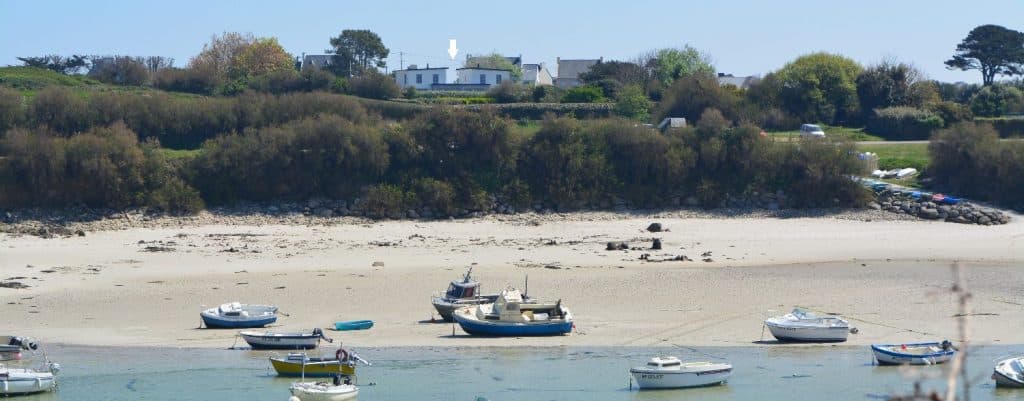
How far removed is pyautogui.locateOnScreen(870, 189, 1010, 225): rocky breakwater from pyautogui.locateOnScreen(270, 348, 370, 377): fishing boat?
23056 mm

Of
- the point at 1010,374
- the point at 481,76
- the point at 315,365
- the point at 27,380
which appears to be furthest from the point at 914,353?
the point at 481,76

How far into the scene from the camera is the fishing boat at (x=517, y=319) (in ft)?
74.2

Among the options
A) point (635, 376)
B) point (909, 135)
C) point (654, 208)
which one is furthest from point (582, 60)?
point (635, 376)

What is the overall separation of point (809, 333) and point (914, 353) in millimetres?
2492

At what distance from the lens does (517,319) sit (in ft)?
74.6

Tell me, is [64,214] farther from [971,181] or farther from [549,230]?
[971,181]

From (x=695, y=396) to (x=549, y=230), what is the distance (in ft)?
57.2

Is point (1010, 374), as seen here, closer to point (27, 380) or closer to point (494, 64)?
point (27, 380)

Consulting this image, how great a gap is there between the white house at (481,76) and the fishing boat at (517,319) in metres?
55.3

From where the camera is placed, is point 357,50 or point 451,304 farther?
point 357,50

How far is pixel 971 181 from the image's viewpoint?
40.3m

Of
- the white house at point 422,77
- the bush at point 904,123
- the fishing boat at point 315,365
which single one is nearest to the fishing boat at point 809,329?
the fishing boat at point 315,365

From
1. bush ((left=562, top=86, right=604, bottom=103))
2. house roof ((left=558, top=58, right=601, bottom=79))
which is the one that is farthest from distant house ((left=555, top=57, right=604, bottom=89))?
bush ((left=562, top=86, right=604, bottom=103))

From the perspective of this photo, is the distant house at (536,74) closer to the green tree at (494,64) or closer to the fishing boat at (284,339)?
the green tree at (494,64)
